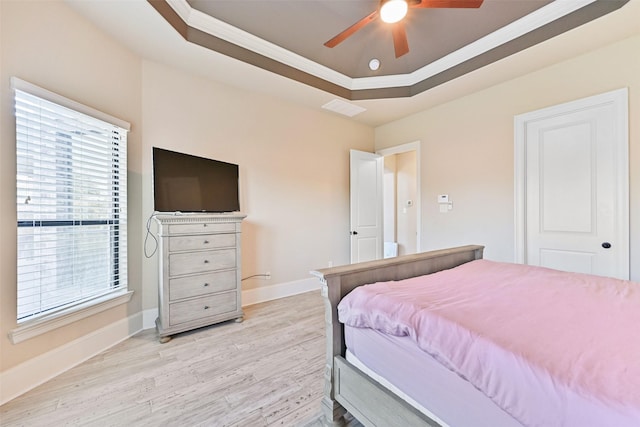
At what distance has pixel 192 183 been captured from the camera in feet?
8.79

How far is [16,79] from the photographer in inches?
66.9

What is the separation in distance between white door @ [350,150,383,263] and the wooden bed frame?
91.5 inches

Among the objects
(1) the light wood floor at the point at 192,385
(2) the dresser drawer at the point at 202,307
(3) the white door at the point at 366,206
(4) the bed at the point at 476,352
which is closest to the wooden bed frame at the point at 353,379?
(4) the bed at the point at 476,352

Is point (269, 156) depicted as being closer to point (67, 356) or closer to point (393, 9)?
point (393, 9)

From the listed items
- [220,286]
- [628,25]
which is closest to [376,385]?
[220,286]

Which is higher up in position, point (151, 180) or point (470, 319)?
point (151, 180)

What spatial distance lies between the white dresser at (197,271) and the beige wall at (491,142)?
2782 millimetres

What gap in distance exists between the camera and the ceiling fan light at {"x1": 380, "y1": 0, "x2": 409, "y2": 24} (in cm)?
191

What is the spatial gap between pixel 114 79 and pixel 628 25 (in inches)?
173

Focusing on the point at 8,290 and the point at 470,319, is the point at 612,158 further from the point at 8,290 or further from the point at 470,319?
the point at 8,290

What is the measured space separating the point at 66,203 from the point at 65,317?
2.78ft

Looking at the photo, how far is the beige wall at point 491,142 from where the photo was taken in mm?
2330

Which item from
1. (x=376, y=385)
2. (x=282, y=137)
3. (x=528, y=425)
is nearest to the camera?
(x=528, y=425)

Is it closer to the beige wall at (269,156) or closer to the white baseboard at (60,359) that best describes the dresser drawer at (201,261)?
the beige wall at (269,156)
